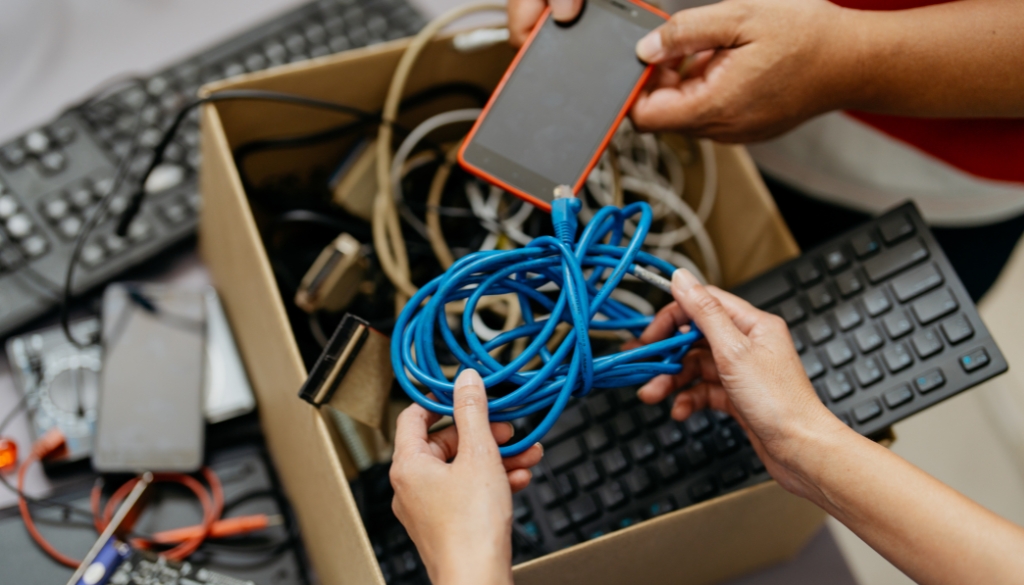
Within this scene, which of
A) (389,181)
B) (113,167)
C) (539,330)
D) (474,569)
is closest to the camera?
(474,569)

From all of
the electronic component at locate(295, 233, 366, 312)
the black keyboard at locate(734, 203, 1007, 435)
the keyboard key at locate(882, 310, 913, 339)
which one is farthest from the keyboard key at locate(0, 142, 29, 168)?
the keyboard key at locate(882, 310, 913, 339)

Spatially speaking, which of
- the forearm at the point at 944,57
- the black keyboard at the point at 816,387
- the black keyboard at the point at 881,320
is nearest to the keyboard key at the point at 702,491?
the black keyboard at the point at 816,387

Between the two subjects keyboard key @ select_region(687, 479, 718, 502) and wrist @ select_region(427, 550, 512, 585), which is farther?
Result: keyboard key @ select_region(687, 479, 718, 502)

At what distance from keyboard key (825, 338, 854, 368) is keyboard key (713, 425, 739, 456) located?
0.29ft

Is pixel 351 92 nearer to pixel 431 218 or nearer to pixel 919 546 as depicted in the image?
pixel 431 218

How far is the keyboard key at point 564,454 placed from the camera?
0.52 metres

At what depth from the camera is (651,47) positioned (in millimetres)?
511

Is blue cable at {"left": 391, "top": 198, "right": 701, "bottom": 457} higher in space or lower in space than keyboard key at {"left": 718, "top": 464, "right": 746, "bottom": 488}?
higher

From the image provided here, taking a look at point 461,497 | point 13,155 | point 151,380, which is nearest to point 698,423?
point 461,497

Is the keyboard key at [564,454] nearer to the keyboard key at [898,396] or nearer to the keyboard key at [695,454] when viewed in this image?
the keyboard key at [695,454]

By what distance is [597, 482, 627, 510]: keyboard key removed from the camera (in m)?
0.50

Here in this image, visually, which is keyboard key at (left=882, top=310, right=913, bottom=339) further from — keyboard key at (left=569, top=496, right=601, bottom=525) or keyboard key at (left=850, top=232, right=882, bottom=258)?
keyboard key at (left=569, top=496, right=601, bottom=525)

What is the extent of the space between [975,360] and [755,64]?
26 cm

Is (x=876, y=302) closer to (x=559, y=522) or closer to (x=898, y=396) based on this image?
(x=898, y=396)
